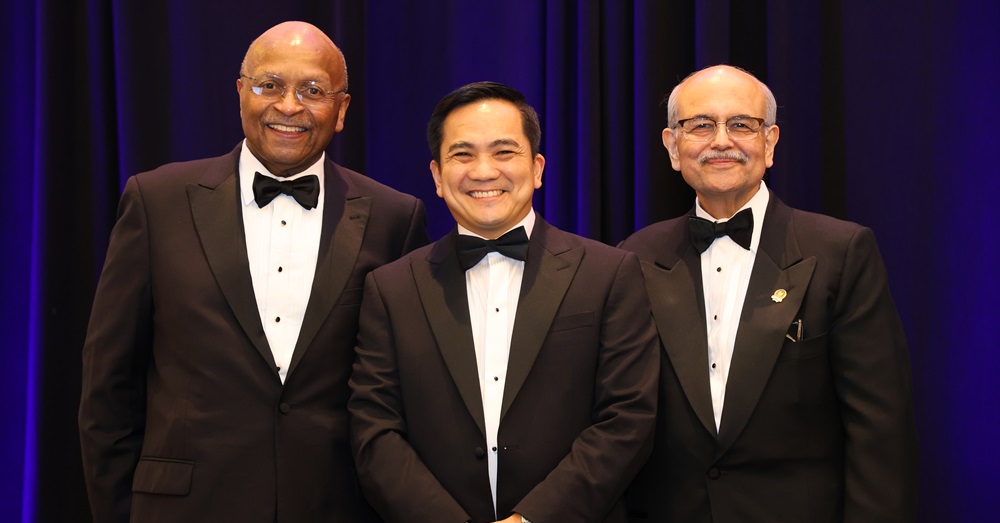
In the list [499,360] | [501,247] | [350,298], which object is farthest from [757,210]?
[350,298]

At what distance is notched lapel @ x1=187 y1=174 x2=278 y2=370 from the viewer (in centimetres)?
258

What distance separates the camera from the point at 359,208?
111 inches

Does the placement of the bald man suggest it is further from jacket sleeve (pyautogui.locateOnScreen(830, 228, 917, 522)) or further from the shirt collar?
jacket sleeve (pyautogui.locateOnScreen(830, 228, 917, 522))

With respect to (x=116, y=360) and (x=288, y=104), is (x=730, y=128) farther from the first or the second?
(x=116, y=360)

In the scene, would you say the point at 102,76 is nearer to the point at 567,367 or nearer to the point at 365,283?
the point at 365,283

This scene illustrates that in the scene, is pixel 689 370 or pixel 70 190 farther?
pixel 70 190

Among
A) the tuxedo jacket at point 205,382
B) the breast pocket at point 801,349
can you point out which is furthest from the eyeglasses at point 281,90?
the breast pocket at point 801,349

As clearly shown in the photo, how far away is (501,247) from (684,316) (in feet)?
1.77

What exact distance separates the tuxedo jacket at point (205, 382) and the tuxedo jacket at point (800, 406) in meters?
0.90

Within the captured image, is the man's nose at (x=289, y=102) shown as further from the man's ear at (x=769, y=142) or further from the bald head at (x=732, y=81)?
the man's ear at (x=769, y=142)

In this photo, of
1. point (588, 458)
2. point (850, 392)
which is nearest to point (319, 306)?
point (588, 458)

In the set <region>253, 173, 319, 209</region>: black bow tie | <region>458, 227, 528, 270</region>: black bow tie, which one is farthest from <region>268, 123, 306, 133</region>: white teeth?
<region>458, 227, 528, 270</region>: black bow tie

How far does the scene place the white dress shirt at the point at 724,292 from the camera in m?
2.59

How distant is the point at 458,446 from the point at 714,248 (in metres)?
0.93
